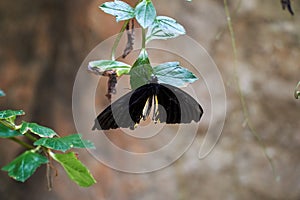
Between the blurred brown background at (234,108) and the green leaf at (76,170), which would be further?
the blurred brown background at (234,108)

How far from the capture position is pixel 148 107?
0.41m

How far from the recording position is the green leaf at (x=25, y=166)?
19.7 inches

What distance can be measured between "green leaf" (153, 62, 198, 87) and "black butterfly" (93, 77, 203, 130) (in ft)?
0.05

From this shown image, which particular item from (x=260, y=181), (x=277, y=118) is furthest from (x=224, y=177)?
(x=277, y=118)

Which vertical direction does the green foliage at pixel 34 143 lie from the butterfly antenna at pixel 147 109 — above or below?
below

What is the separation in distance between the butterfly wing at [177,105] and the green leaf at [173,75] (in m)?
0.02

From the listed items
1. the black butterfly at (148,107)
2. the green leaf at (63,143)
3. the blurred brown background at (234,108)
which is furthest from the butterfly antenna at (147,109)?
the blurred brown background at (234,108)

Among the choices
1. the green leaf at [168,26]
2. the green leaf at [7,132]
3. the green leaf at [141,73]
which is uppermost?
the green leaf at [168,26]

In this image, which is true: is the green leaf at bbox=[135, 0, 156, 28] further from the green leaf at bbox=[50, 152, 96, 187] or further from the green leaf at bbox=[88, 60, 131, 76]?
the green leaf at bbox=[50, 152, 96, 187]

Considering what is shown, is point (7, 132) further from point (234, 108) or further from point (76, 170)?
point (234, 108)

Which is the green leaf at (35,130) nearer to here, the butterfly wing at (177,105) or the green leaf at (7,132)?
the green leaf at (7,132)

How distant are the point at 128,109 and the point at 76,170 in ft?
0.62

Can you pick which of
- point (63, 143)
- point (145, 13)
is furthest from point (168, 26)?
point (63, 143)

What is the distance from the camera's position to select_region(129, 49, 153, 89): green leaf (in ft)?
1.40
